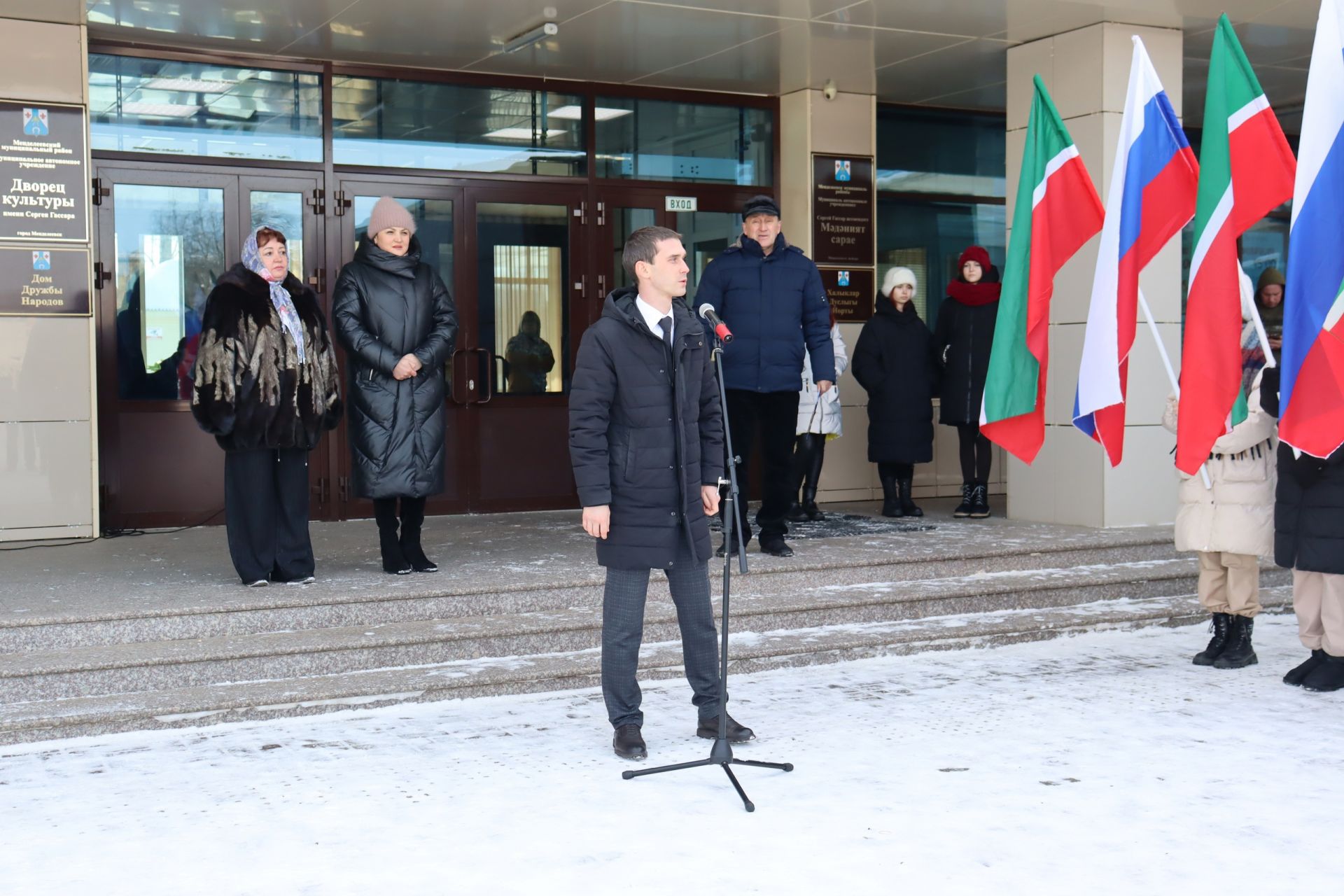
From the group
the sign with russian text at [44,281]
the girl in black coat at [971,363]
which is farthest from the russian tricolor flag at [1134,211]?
the sign with russian text at [44,281]

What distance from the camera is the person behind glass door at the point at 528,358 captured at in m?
9.91

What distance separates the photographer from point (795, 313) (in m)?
7.34

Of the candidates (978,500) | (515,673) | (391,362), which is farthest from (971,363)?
(515,673)

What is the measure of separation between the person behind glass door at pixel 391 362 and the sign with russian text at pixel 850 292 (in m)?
4.31

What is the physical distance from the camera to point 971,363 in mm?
9289

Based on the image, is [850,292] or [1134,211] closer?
[1134,211]

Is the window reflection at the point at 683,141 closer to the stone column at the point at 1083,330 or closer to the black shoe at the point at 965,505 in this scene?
the stone column at the point at 1083,330

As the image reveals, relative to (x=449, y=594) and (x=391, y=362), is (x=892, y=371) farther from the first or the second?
(x=449, y=594)

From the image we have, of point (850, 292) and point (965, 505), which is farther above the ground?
point (850, 292)

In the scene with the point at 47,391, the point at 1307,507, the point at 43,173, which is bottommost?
the point at 1307,507

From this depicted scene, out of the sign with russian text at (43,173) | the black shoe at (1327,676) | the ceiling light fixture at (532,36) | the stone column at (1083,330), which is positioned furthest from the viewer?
the stone column at (1083,330)

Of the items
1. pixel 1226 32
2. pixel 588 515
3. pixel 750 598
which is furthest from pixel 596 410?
pixel 1226 32

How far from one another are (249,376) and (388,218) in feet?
3.27

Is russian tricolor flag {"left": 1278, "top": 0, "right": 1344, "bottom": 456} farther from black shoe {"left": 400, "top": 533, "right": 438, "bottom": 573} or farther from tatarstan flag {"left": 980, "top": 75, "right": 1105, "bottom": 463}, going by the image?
black shoe {"left": 400, "top": 533, "right": 438, "bottom": 573}
